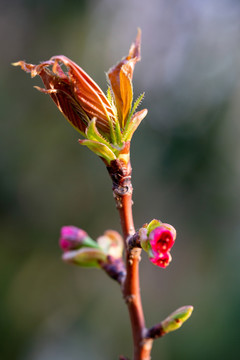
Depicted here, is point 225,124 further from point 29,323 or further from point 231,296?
point 29,323

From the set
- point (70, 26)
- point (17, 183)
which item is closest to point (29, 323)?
point (17, 183)

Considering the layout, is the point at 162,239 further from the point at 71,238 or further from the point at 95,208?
the point at 95,208

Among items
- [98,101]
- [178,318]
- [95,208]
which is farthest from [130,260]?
[95,208]

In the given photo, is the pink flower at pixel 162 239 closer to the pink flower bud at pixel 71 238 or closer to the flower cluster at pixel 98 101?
the flower cluster at pixel 98 101

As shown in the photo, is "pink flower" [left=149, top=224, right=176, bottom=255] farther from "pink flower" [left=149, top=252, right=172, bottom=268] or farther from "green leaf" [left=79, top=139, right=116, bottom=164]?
"green leaf" [left=79, top=139, right=116, bottom=164]

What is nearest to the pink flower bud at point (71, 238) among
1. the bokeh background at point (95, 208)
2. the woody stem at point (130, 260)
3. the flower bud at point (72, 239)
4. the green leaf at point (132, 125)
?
the flower bud at point (72, 239)
